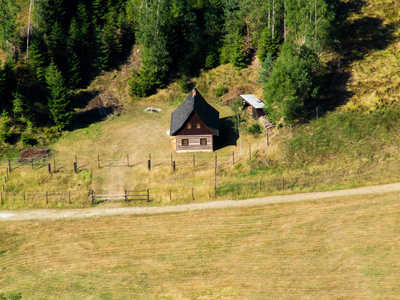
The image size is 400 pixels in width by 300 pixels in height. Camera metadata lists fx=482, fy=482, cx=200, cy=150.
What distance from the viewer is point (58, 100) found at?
7131 cm

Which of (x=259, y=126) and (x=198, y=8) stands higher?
(x=198, y=8)

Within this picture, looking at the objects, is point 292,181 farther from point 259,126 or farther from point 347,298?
point 347,298

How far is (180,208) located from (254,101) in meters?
24.4

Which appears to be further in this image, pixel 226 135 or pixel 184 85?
pixel 184 85

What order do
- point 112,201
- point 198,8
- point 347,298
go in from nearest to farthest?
point 347,298, point 112,201, point 198,8

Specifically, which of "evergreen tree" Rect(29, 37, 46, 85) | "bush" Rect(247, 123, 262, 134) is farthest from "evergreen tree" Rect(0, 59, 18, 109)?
"bush" Rect(247, 123, 262, 134)

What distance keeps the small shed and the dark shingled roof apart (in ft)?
17.7

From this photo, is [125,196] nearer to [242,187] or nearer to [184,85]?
[242,187]

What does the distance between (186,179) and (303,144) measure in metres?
16.1

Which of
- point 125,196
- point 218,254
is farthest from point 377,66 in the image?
point 218,254

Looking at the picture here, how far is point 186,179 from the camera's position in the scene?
59188mm

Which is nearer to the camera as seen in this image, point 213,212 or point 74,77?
point 213,212

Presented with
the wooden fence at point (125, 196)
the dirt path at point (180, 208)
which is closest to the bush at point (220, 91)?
the wooden fence at point (125, 196)

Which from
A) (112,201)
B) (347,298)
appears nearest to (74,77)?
(112,201)
